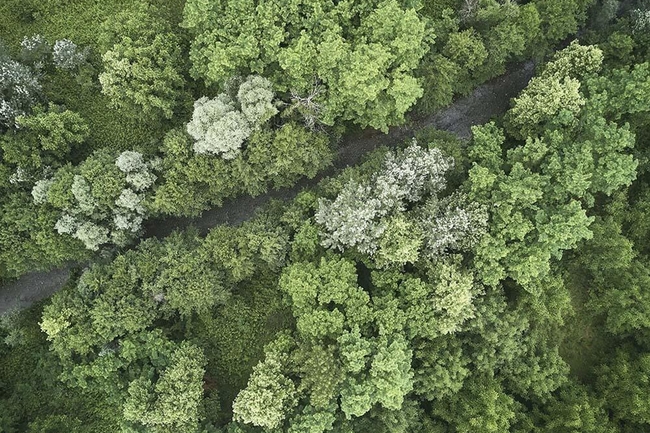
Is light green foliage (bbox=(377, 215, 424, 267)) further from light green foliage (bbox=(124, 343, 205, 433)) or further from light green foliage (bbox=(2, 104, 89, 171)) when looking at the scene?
light green foliage (bbox=(2, 104, 89, 171))

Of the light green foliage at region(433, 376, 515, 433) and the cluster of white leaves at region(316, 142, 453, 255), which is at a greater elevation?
the cluster of white leaves at region(316, 142, 453, 255)

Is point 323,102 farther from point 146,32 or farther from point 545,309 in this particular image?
point 545,309

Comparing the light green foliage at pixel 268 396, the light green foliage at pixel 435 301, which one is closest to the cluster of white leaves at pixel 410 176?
the light green foliage at pixel 435 301

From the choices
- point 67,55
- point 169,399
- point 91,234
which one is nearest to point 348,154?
point 91,234

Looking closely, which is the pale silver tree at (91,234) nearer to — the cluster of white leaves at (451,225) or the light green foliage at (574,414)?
the cluster of white leaves at (451,225)

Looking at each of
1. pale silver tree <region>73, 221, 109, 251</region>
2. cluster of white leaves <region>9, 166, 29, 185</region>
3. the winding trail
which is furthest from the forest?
the winding trail
